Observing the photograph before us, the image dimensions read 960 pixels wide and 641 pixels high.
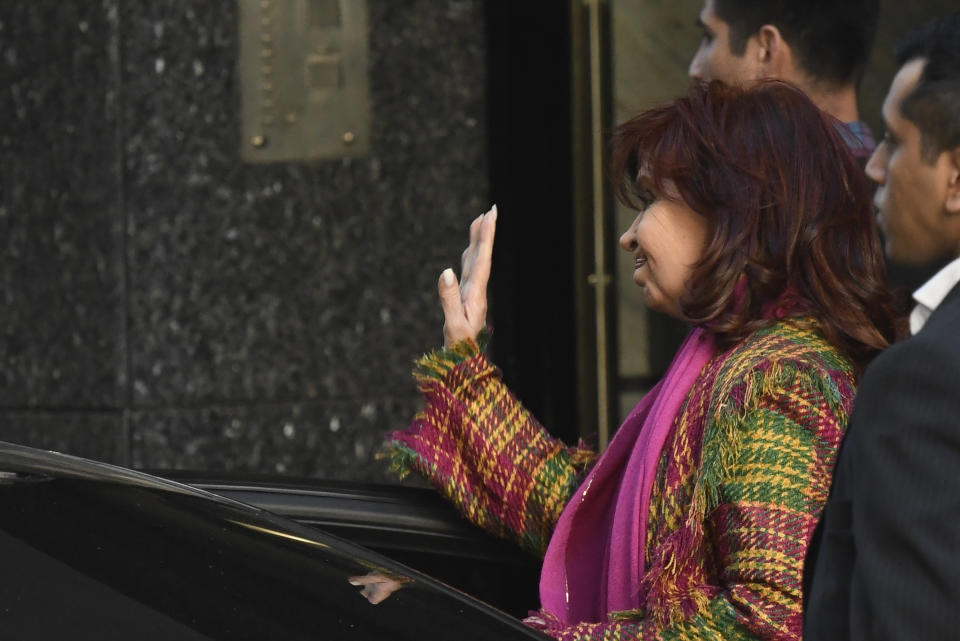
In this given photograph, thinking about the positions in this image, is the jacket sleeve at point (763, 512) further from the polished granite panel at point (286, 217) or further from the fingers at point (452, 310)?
the polished granite panel at point (286, 217)

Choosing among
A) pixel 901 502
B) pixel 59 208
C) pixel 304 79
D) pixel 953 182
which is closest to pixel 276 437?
pixel 59 208

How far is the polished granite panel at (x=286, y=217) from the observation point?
484 centimetres

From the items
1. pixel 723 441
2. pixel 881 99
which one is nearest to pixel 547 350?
pixel 881 99

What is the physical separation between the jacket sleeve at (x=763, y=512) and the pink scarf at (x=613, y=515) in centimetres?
14

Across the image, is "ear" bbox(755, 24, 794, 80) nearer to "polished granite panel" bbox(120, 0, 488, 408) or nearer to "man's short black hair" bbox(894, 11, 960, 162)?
"man's short black hair" bbox(894, 11, 960, 162)

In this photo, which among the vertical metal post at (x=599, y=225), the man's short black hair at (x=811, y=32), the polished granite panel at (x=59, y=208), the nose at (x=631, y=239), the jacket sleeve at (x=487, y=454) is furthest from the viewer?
the vertical metal post at (x=599, y=225)

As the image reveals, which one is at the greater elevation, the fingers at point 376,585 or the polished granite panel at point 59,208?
the polished granite panel at point 59,208

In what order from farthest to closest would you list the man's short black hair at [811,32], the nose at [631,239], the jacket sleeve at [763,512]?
the man's short black hair at [811,32] < the nose at [631,239] < the jacket sleeve at [763,512]

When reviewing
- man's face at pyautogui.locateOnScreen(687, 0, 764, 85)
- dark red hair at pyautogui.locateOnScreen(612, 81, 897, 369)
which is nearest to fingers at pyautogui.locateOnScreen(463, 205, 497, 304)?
dark red hair at pyautogui.locateOnScreen(612, 81, 897, 369)

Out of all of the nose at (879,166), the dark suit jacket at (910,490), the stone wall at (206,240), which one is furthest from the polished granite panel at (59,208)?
the dark suit jacket at (910,490)

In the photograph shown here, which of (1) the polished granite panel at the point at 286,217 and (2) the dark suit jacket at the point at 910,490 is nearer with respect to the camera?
(2) the dark suit jacket at the point at 910,490

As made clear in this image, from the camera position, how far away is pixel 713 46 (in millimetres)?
3656

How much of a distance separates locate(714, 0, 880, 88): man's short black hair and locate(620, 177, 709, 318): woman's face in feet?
4.49

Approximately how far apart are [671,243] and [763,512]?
0.47 metres
